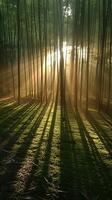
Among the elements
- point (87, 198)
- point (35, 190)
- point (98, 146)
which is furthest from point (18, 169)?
point (98, 146)

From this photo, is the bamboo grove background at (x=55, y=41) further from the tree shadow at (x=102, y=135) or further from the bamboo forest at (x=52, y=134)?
the tree shadow at (x=102, y=135)

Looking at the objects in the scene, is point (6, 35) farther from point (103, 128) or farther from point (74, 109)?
point (103, 128)

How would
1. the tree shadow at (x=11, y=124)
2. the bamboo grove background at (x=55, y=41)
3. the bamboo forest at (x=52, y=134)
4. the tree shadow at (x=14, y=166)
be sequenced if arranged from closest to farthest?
the tree shadow at (x=14, y=166), the bamboo forest at (x=52, y=134), the tree shadow at (x=11, y=124), the bamboo grove background at (x=55, y=41)

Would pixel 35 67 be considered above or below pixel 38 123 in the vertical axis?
above

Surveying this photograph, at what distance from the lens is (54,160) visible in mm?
3812

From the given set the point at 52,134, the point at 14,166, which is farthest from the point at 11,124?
the point at 14,166

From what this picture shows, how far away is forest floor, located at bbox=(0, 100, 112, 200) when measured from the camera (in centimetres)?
302

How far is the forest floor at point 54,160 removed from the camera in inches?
119

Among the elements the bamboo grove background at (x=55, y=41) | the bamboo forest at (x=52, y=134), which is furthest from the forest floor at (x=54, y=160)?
the bamboo grove background at (x=55, y=41)

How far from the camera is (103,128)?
19.5ft

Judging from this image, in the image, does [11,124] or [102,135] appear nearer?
[102,135]

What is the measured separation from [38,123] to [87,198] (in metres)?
2.98

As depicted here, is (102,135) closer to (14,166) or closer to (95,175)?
(95,175)

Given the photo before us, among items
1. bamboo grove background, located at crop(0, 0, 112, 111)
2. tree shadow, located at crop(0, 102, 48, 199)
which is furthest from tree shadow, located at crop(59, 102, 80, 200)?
bamboo grove background, located at crop(0, 0, 112, 111)
